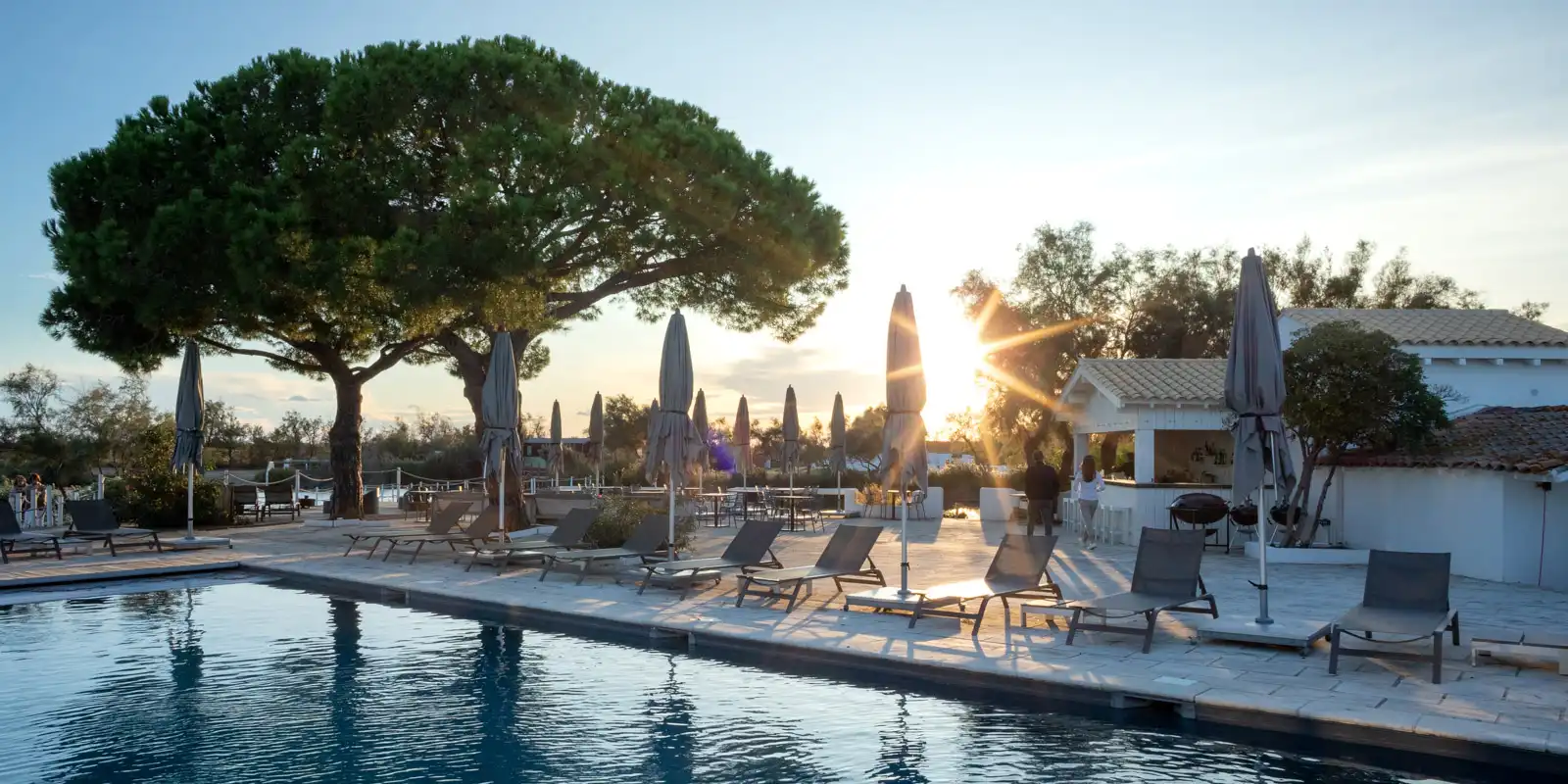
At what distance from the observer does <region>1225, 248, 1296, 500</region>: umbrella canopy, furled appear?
346 inches

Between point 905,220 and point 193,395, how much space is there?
39.7 feet

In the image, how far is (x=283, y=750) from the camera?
643 centimetres

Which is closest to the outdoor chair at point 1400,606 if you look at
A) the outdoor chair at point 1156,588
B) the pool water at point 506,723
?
the outdoor chair at point 1156,588

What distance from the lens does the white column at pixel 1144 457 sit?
18.4 m

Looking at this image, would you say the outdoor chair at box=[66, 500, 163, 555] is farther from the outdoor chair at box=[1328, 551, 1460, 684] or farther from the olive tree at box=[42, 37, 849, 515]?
the outdoor chair at box=[1328, 551, 1460, 684]

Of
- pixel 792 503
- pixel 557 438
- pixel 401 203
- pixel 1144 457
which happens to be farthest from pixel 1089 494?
pixel 401 203

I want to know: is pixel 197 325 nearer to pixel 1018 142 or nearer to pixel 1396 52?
pixel 1018 142

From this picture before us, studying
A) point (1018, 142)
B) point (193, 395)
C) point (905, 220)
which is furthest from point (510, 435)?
point (1018, 142)

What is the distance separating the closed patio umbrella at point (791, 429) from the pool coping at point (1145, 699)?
12.7 m

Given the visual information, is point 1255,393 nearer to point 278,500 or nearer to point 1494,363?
point 1494,363

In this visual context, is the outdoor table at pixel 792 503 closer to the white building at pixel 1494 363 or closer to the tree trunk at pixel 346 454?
the white building at pixel 1494 363

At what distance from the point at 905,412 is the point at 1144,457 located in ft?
32.4

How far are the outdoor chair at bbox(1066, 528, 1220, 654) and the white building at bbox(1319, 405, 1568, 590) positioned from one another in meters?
5.61

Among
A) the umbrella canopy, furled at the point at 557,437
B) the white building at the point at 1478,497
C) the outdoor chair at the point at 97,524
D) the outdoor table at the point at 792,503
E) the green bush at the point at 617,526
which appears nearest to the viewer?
the white building at the point at 1478,497
